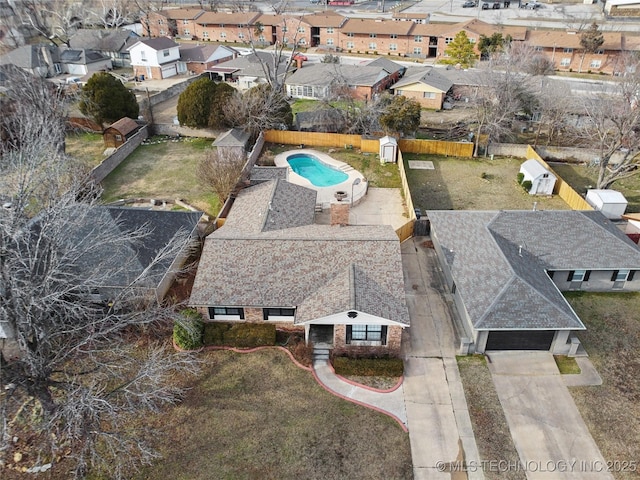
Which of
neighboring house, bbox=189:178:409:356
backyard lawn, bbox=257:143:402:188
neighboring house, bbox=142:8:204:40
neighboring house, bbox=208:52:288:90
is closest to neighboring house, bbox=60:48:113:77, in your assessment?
neighboring house, bbox=208:52:288:90

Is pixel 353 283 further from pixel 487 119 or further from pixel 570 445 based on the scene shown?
pixel 487 119

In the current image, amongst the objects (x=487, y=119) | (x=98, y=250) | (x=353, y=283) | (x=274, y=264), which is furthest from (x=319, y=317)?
(x=487, y=119)

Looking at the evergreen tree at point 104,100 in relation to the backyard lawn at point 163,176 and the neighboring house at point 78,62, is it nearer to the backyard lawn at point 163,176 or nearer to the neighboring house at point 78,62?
the backyard lawn at point 163,176

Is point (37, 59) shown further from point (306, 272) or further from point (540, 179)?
point (540, 179)

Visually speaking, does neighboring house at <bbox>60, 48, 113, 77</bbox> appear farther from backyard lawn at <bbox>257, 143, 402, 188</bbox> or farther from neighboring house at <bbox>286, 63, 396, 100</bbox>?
backyard lawn at <bbox>257, 143, 402, 188</bbox>

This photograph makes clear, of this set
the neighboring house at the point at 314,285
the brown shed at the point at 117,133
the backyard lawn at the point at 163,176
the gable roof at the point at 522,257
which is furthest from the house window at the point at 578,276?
the brown shed at the point at 117,133

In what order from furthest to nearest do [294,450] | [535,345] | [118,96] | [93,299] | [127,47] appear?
[127,47], [118,96], [93,299], [535,345], [294,450]

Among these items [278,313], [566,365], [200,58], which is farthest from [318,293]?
[200,58]
